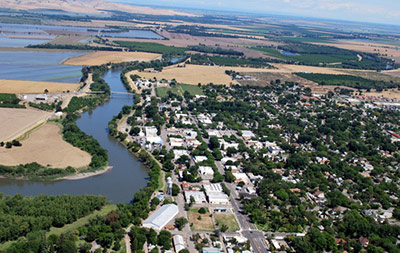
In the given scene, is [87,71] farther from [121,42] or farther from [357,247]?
[357,247]

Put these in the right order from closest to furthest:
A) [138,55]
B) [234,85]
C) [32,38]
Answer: [234,85] → [138,55] → [32,38]

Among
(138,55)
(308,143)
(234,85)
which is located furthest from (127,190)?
(138,55)

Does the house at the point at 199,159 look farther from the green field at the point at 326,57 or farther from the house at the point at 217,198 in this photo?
the green field at the point at 326,57

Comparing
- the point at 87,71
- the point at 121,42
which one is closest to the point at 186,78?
the point at 87,71

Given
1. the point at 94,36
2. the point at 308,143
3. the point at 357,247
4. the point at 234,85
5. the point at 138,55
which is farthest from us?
the point at 94,36

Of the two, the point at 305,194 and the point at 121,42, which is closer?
the point at 305,194
